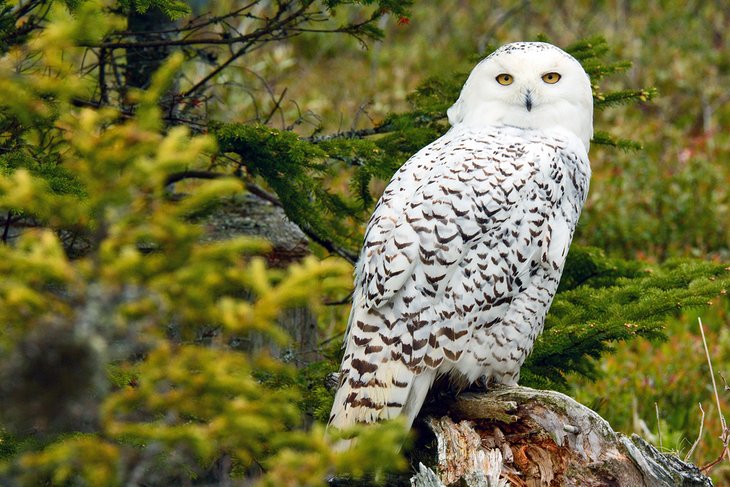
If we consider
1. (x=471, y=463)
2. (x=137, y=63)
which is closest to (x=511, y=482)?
(x=471, y=463)

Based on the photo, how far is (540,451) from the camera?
3271mm

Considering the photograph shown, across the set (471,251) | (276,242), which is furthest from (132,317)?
(276,242)

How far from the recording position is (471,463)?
320 centimetres

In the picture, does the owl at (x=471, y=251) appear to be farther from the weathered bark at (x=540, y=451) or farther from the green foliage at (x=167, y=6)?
the green foliage at (x=167, y=6)

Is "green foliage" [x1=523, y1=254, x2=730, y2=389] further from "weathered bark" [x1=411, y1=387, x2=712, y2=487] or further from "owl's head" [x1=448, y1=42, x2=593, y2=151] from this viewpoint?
"owl's head" [x1=448, y1=42, x2=593, y2=151]

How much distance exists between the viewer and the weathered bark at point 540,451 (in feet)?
9.99

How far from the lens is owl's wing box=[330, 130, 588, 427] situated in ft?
11.3

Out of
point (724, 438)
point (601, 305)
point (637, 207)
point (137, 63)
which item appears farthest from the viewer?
point (637, 207)

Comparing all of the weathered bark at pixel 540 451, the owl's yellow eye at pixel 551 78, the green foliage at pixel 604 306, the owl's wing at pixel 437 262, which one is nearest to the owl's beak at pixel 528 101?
the owl's yellow eye at pixel 551 78

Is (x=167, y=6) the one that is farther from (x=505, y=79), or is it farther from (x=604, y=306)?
(x=604, y=306)

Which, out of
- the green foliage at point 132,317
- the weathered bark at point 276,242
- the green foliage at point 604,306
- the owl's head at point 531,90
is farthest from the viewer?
the weathered bark at point 276,242

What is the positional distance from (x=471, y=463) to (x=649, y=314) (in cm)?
120

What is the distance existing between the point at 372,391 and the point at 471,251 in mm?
713

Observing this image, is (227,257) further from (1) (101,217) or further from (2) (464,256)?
(2) (464,256)
